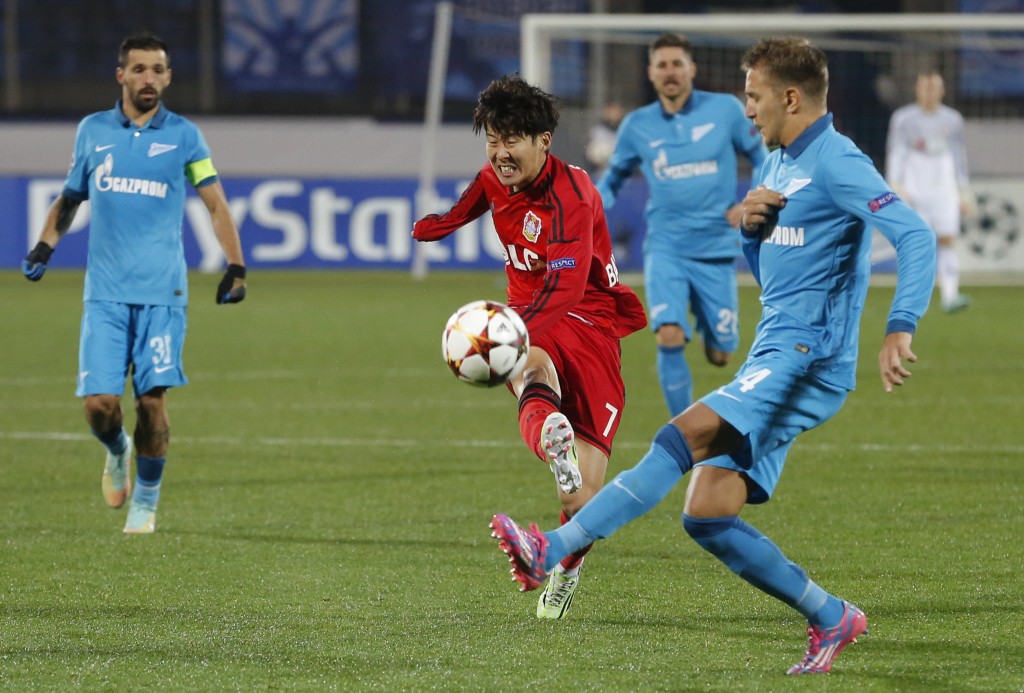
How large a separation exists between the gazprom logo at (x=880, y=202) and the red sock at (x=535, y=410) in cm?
122

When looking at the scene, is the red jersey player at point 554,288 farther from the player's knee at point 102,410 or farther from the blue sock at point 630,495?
the player's knee at point 102,410

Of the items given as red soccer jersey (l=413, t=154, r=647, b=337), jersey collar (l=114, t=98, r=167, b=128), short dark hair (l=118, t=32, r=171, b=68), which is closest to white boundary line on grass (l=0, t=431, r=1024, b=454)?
jersey collar (l=114, t=98, r=167, b=128)

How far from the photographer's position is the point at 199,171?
704 centimetres

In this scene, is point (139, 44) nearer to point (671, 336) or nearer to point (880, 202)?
point (671, 336)

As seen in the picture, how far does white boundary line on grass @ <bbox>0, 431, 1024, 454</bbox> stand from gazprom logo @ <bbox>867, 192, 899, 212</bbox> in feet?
15.5

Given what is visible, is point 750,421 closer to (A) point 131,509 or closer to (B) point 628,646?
(B) point 628,646

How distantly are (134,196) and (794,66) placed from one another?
3.34 meters

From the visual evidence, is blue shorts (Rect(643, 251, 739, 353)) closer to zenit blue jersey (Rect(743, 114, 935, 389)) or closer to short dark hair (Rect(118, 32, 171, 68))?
short dark hair (Rect(118, 32, 171, 68))

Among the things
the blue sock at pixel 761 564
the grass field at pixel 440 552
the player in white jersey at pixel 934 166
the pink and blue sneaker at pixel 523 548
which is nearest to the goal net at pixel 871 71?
the player in white jersey at pixel 934 166

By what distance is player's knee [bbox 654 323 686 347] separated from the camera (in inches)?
353

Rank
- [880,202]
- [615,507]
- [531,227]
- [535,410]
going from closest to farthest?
[615,507]
[880,202]
[535,410]
[531,227]

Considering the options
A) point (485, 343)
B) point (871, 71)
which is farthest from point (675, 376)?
point (871, 71)

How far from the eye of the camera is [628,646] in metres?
4.83

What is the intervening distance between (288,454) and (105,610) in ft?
12.0
